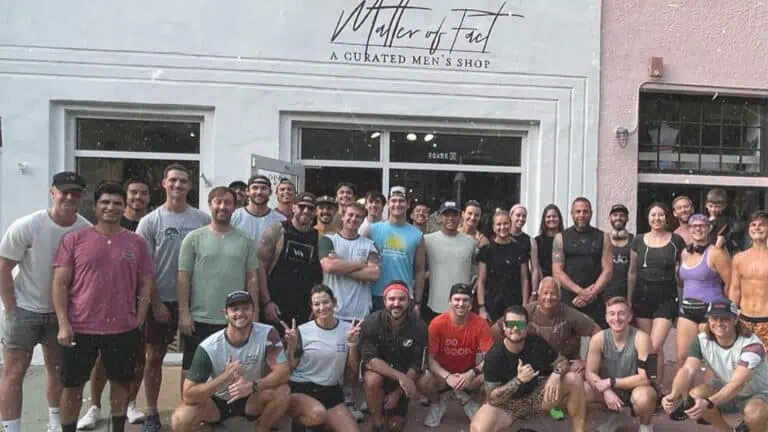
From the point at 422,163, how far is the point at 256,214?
2974 millimetres

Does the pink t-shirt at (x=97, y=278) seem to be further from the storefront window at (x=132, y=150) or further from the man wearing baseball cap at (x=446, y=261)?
the storefront window at (x=132, y=150)

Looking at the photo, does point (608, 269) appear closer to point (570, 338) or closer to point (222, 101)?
point (570, 338)

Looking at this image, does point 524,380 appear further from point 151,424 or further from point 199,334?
point 151,424

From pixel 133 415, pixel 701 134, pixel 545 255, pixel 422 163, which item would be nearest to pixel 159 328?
pixel 133 415

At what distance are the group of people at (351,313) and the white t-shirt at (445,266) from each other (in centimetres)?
2

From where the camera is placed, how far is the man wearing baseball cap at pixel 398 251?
539cm

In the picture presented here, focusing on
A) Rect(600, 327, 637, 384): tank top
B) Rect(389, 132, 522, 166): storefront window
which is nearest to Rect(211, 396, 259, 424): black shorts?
Rect(600, 327, 637, 384): tank top

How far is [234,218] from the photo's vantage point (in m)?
5.17

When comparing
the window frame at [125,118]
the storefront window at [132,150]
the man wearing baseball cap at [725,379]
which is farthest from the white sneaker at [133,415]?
the man wearing baseball cap at [725,379]

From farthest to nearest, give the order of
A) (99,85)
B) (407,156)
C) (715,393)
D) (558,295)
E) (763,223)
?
(407,156), (99,85), (763,223), (558,295), (715,393)

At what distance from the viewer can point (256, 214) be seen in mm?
5223

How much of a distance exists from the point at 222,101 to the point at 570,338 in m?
4.50

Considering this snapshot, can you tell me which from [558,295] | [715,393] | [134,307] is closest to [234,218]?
[134,307]

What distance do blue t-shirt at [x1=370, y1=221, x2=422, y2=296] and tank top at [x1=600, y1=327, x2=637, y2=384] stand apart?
1647 millimetres
